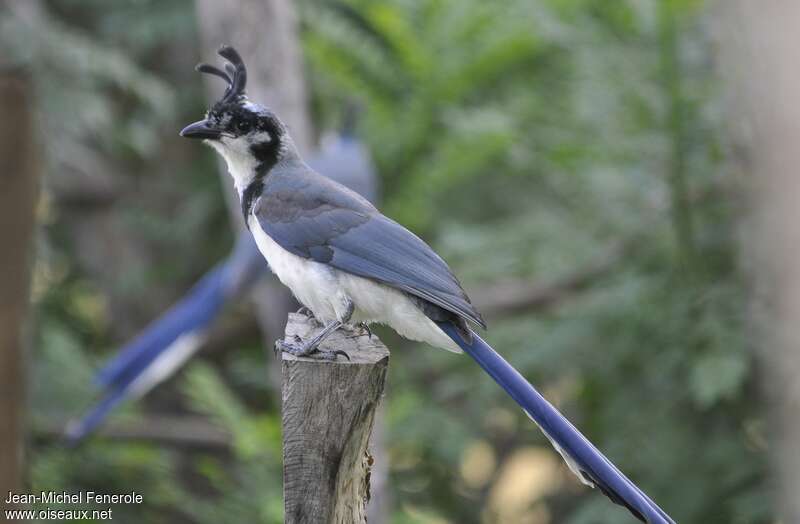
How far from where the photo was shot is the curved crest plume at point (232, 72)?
3.37 m

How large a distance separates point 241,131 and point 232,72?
7.7 inches

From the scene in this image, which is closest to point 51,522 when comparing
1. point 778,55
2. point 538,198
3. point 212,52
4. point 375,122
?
point 212,52

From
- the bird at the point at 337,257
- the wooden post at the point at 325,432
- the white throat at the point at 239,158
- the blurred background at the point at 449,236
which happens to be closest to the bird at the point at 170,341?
the blurred background at the point at 449,236

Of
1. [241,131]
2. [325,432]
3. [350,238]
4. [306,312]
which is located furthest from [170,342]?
[325,432]

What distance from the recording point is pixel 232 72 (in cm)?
352

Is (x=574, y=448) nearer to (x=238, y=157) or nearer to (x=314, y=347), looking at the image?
(x=314, y=347)

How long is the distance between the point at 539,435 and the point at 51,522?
111 inches

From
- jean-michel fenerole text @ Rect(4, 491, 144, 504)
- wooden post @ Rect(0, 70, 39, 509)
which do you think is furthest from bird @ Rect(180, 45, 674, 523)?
jean-michel fenerole text @ Rect(4, 491, 144, 504)

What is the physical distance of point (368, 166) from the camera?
20.6ft

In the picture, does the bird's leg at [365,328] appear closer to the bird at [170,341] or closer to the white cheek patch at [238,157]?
the white cheek patch at [238,157]

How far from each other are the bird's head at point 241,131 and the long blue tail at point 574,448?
1.04 m

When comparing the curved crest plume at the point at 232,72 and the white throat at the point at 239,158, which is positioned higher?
the curved crest plume at the point at 232,72

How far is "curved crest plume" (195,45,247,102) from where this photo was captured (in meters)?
3.37

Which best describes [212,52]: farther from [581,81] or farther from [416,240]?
[416,240]
